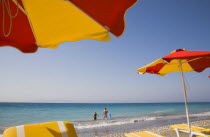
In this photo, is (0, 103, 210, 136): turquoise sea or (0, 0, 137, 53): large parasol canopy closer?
(0, 0, 137, 53): large parasol canopy

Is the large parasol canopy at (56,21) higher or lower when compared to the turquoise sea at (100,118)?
higher

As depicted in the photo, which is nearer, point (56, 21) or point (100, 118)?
point (56, 21)

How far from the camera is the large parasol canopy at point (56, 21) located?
2.00 meters

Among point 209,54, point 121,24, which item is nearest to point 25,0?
point 121,24

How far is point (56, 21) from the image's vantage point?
2.42 metres

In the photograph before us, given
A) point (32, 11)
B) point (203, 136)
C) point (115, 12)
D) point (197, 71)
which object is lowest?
point (203, 136)

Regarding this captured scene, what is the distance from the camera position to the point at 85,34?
99.2 inches

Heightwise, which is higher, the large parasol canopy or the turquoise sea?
the large parasol canopy

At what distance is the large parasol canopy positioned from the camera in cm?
200

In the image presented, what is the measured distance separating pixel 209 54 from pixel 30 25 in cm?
355

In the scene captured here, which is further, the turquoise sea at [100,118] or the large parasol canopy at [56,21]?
the turquoise sea at [100,118]

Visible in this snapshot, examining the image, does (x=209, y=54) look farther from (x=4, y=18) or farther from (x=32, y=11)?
(x=4, y=18)

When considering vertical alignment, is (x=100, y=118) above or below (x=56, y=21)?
below

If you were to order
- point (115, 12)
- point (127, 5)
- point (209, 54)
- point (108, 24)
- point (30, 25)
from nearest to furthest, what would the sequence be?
point (127, 5) → point (115, 12) → point (108, 24) → point (30, 25) → point (209, 54)
